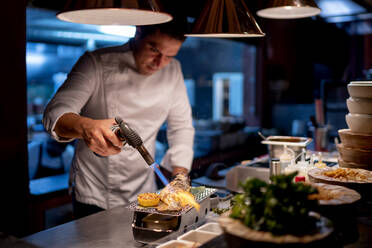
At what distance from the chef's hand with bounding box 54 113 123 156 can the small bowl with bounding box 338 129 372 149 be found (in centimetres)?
108

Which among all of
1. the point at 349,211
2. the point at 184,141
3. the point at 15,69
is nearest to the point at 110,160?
the point at 184,141

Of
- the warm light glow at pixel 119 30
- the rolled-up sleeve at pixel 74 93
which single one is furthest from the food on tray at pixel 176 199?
the warm light glow at pixel 119 30

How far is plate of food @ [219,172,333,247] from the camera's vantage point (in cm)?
95

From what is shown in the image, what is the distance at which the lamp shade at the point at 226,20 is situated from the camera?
1.77 metres

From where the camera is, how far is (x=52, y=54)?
5.61m

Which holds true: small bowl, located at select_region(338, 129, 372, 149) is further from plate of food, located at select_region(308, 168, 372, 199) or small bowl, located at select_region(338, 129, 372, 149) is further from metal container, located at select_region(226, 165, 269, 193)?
metal container, located at select_region(226, 165, 269, 193)

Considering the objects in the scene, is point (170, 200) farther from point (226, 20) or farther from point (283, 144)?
point (283, 144)

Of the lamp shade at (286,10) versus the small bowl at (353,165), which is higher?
the lamp shade at (286,10)

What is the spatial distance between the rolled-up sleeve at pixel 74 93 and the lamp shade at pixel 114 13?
0.67 meters

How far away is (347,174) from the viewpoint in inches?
66.1

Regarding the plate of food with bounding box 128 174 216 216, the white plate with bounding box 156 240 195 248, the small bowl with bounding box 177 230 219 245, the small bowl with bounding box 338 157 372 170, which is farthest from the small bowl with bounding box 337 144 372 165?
the white plate with bounding box 156 240 195 248

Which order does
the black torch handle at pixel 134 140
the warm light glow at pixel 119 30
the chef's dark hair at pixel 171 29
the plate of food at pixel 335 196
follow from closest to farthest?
the plate of food at pixel 335 196 → the black torch handle at pixel 134 140 → the chef's dark hair at pixel 171 29 → the warm light glow at pixel 119 30

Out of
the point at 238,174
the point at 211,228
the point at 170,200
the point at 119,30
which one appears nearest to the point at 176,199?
→ the point at 170,200

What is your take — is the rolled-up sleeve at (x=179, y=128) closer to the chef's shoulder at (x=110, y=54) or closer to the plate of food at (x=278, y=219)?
the chef's shoulder at (x=110, y=54)
